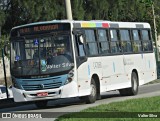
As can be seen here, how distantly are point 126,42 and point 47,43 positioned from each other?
516cm

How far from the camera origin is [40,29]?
19.2 meters

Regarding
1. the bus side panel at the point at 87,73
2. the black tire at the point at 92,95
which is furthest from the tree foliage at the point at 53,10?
the black tire at the point at 92,95

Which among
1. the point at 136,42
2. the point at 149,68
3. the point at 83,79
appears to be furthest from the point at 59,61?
the point at 149,68

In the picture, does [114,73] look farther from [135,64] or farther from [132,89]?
[135,64]

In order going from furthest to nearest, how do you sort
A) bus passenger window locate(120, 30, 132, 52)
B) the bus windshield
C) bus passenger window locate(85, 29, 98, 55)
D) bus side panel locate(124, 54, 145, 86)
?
1. bus side panel locate(124, 54, 145, 86)
2. bus passenger window locate(120, 30, 132, 52)
3. bus passenger window locate(85, 29, 98, 55)
4. the bus windshield

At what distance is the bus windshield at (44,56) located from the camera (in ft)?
61.4

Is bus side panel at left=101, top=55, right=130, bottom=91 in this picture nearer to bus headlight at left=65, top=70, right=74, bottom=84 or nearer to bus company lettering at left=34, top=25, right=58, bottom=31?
bus headlight at left=65, top=70, right=74, bottom=84

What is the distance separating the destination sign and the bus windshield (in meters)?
0.25

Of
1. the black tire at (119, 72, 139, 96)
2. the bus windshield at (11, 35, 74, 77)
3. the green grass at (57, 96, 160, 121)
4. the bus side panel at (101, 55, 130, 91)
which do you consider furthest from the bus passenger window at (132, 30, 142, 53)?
the green grass at (57, 96, 160, 121)

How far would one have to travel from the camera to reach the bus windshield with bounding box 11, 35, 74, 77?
61.4ft

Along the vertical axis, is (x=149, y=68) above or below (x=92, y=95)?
above

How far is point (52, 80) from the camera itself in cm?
1862

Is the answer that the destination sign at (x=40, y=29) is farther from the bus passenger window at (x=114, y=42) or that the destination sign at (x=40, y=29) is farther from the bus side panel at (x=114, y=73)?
the bus passenger window at (x=114, y=42)

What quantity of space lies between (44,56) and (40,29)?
103cm
